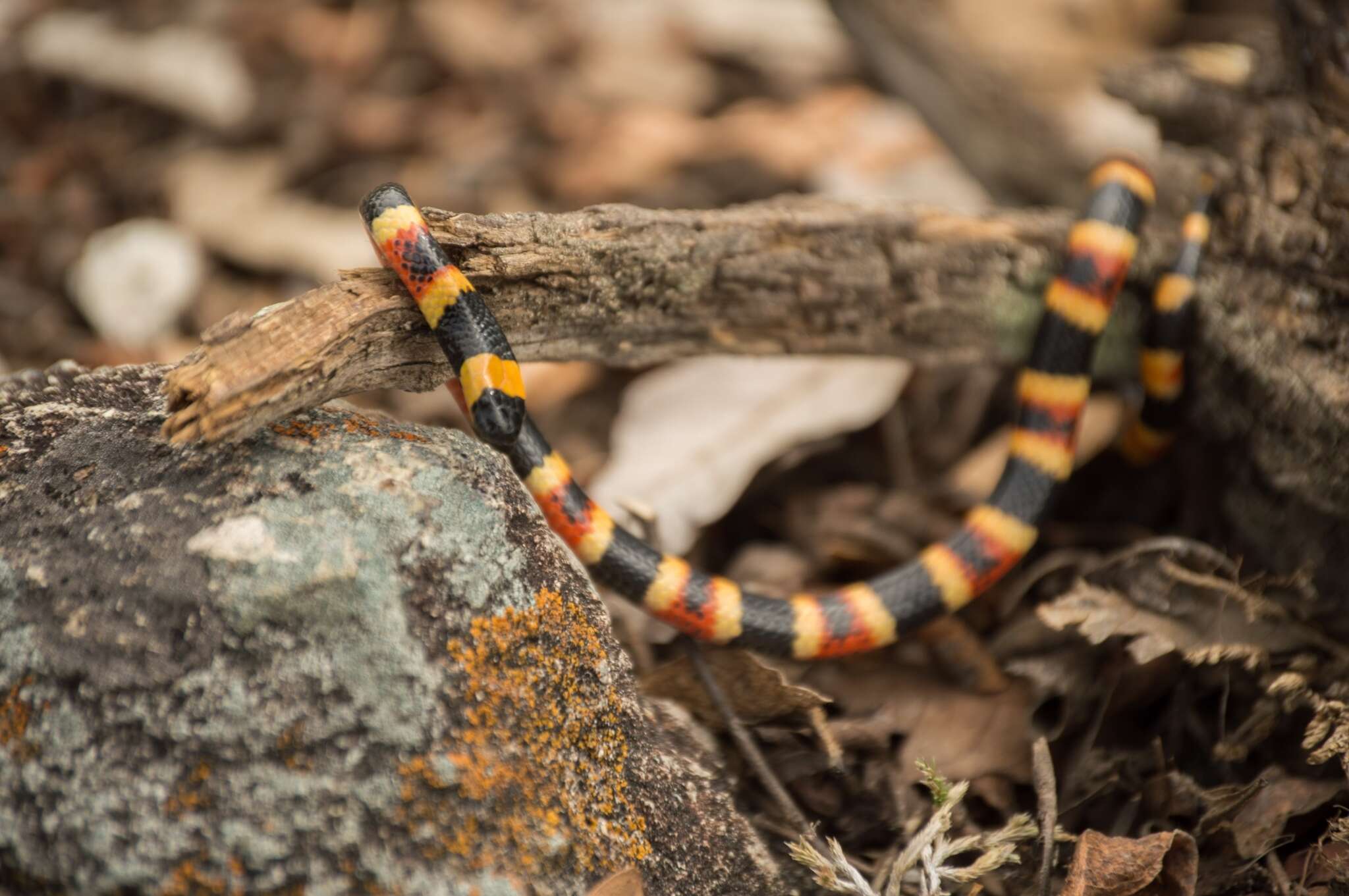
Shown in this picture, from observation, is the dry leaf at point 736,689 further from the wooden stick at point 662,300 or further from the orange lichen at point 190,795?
the orange lichen at point 190,795

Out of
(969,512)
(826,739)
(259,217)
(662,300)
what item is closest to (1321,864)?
(826,739)

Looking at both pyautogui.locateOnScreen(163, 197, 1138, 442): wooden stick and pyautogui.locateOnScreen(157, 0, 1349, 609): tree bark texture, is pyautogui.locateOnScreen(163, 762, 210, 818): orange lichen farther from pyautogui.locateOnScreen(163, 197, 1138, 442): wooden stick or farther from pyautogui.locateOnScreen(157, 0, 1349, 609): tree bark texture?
pyautogui.locateOnScreen(157, 0, 1349, 609): tree bark texture

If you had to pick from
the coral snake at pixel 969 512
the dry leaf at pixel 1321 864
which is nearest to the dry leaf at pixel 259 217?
the coral snake at pixel 969 512

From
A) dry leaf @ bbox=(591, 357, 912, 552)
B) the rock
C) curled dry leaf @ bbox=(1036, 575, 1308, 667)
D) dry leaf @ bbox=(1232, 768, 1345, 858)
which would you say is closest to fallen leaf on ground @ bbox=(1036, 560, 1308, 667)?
curled dry leaf @ bbox=(1036, 575, 1308, 667)

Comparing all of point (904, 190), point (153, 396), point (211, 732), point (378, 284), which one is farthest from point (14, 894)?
point (904, 190)

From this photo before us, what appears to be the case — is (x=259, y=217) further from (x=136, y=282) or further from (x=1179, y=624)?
(x=1179, y=624)

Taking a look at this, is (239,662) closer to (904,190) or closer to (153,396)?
(153,396)
